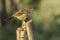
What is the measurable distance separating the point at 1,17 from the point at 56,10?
24.2 inches

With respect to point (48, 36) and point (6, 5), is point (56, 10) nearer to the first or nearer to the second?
point (48, 36)

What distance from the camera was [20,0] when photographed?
1992 mm

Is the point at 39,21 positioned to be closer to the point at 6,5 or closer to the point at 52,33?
the point at 52,33

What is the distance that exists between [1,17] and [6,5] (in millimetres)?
148

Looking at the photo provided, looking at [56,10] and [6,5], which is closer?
[56,10]

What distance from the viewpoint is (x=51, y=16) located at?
194 centimetres

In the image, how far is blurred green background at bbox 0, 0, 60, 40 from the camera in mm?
1931

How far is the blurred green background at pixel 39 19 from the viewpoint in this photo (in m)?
1.93

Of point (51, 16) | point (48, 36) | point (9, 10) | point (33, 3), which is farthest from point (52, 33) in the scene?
point (9, 10)

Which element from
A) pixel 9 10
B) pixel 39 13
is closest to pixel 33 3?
pixel 39 13

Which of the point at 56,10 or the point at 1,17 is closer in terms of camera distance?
the point at 56,10

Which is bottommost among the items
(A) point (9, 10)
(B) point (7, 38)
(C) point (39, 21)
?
(B) point (7, 38)

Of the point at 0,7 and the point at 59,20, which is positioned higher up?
the point at 0,7

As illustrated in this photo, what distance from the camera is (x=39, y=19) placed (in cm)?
196
